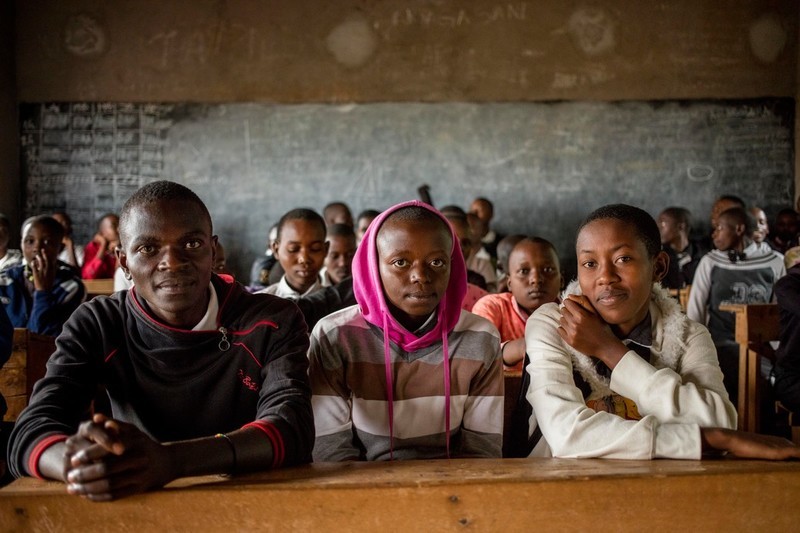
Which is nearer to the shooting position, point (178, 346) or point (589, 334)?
point (178, 346)

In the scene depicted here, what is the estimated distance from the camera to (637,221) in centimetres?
166

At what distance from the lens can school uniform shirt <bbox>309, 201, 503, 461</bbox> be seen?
1650 mm

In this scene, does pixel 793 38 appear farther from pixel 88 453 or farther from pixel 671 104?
pixel 88 453

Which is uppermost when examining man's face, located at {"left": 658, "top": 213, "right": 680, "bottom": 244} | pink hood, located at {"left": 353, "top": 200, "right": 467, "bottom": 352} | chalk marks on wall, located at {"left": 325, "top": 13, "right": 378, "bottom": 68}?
chalk marks on wall, located at {"left": 325, "top": 13, "right": 378, "bottom": 68}

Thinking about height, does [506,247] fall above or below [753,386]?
above

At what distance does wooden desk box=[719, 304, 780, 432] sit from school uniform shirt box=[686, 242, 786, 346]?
114 centimetres

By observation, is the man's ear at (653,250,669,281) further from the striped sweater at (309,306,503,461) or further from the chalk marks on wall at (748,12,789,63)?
the chalk marks on wall at (748,12,789,63)

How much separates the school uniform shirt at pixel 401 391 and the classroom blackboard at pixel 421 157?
18.3 ft

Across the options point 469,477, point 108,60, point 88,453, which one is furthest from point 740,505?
point 108,60

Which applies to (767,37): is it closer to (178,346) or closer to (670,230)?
(670,230)

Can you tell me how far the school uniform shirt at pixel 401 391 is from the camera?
1.65 m

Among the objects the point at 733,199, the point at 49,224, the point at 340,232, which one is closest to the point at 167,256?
the point at 340,232

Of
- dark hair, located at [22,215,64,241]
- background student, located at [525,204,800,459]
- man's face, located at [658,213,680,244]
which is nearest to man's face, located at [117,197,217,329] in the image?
background student, located at [525,204,800,459]

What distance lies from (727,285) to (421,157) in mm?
3541
